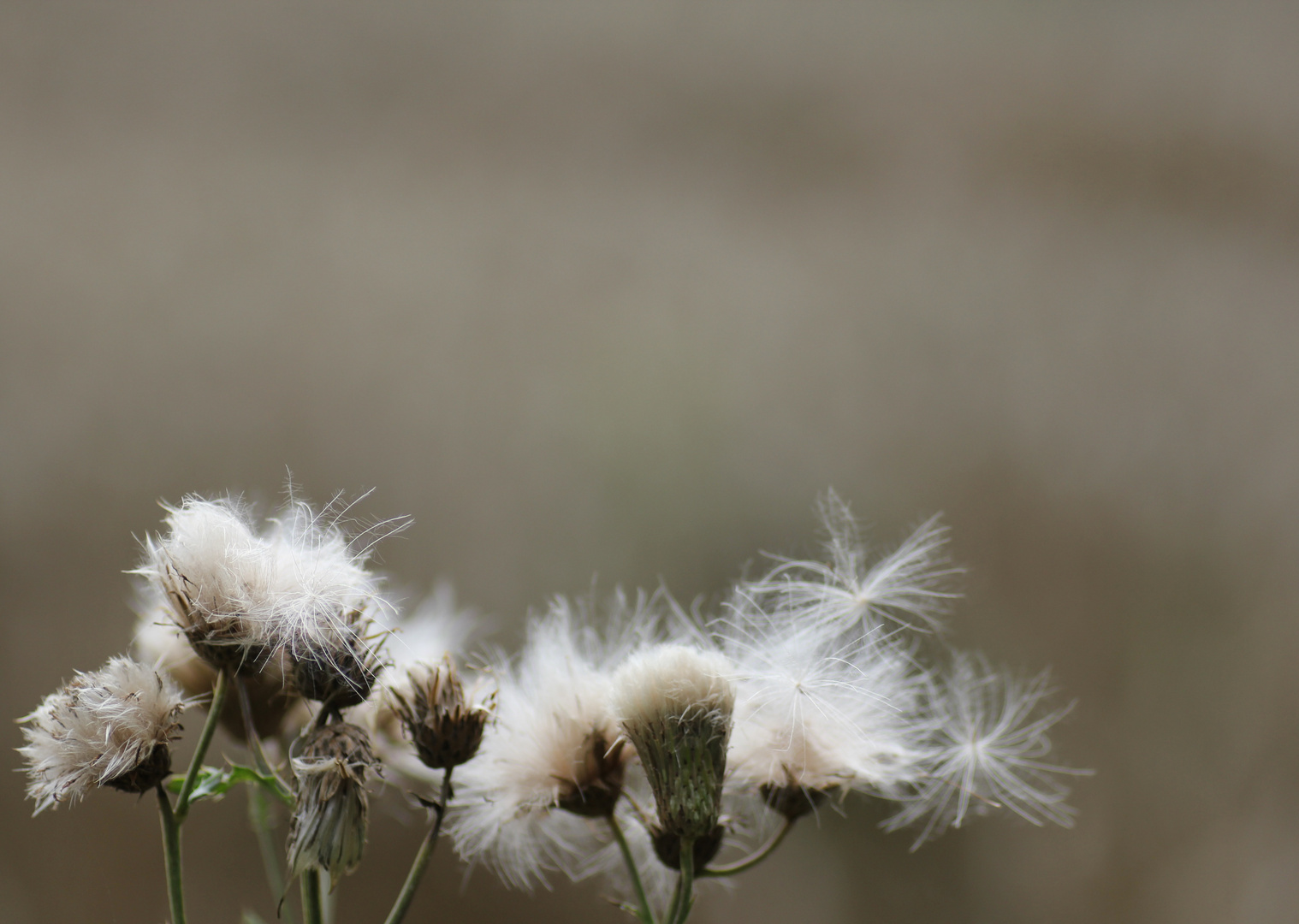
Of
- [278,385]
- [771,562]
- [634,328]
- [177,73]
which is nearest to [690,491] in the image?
[771,562]

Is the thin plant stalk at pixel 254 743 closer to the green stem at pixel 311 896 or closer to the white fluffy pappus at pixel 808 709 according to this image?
the green stem at pixel 311 896

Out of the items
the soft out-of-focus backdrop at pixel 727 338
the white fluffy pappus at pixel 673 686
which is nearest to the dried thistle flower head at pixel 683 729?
the white fluffy pappus at pixel 673 686

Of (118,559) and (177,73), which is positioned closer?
(118,559)

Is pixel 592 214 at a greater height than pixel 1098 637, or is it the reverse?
pixel 592 214

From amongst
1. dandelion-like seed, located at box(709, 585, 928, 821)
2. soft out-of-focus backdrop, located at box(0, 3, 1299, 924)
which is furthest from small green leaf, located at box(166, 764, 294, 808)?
soft out-of-focus backdrop, located at box(0, 3, 1299, 924)

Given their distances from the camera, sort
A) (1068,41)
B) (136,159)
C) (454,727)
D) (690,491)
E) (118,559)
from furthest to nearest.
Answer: (1068,41) < (690,491) < (136,159) < (118,559) < (454,727)

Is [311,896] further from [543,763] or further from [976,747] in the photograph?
[976,747]

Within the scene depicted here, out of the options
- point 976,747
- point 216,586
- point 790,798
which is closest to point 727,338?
point 976,747

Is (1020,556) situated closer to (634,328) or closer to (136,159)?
(634,328)
